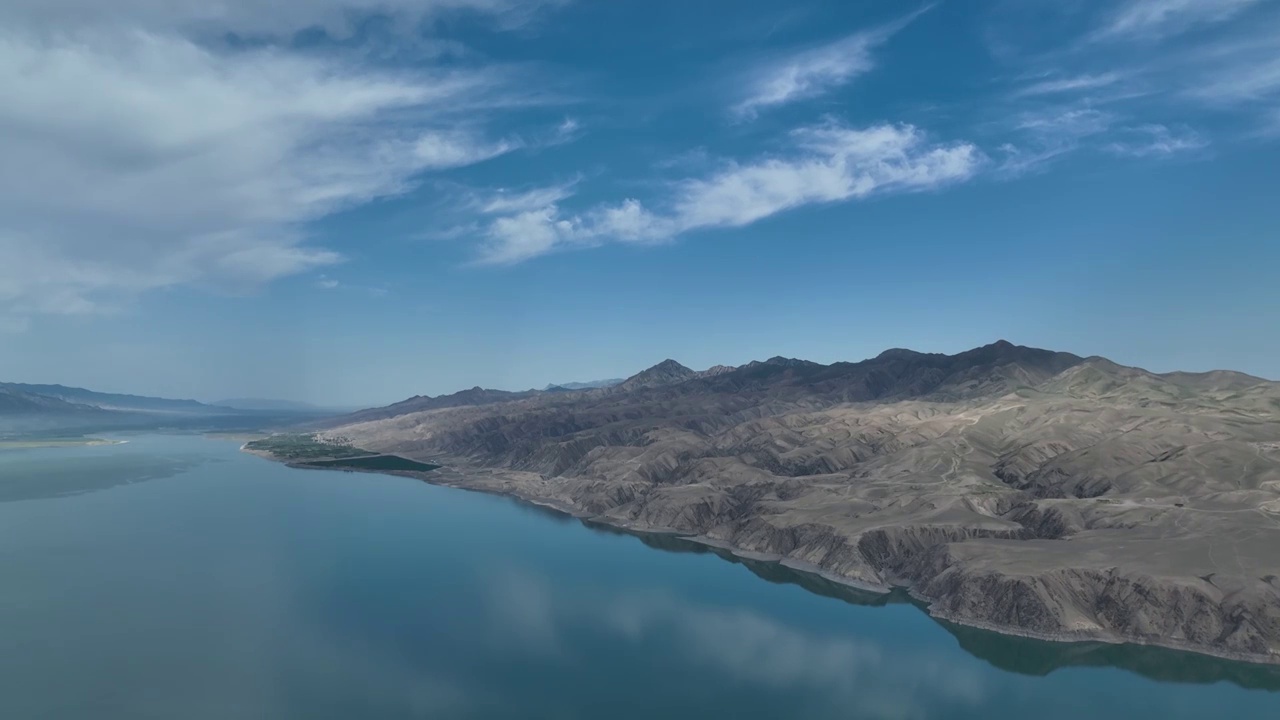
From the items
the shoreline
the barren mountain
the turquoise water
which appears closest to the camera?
the turquoise water

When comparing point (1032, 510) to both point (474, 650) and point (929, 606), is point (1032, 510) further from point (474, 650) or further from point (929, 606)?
point (474, 650)

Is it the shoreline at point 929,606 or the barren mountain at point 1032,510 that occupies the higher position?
the barren mountain at point 1032,510

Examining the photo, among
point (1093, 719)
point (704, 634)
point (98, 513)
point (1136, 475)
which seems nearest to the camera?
point (1093, 719)

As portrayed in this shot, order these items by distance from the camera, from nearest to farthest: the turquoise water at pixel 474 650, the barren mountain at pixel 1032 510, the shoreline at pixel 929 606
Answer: the turquoise water at pixel 474 650
the shoreline at pixel 929 606
the barren mountain at pixel 1032 510

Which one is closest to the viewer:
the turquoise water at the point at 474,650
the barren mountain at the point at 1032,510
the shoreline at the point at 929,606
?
the turquoise water at the point at 474,650

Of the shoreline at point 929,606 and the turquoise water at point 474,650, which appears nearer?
the turquoise water at point 474,650

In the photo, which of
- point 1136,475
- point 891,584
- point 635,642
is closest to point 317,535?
point 635,642

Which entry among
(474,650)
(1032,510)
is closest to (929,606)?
(1032,510)

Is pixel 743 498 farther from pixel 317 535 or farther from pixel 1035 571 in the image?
pixel 317 535
